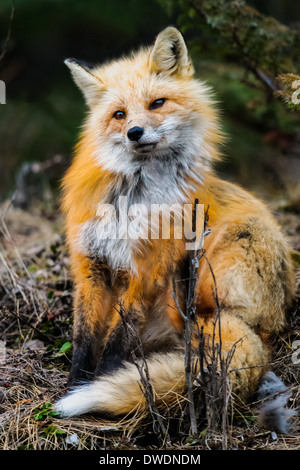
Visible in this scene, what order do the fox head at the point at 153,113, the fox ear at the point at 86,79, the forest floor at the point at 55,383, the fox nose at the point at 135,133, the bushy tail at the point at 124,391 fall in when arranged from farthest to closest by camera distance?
the fox ear at the point at 86,79 → the fox head at the point at 153,113 → the fox nose at the point at 135,133 → the bushy tail at the point at 124,391 → the forest floor at the point at 55,383

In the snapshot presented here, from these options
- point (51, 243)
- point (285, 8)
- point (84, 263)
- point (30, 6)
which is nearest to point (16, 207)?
point (51, 243)

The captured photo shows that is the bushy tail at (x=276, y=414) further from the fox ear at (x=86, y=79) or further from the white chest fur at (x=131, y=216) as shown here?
the fox ear at (x=86, y=79)

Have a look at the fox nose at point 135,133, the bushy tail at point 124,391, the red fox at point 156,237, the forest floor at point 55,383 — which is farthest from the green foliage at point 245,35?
the bushy tail at point 124,391

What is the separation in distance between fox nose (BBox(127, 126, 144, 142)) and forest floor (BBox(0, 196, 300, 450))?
1.77 meters

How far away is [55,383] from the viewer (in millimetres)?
3586

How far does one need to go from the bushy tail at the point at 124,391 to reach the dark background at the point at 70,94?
4.66 meters

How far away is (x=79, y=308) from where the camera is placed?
362cm

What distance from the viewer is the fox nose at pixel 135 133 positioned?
334cm

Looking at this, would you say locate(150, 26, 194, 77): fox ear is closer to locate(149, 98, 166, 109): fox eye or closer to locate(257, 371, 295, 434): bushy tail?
locate(149, 98, 166, 109): fox eye

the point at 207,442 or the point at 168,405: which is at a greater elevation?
the point at 168,405

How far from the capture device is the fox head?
3.47 metres

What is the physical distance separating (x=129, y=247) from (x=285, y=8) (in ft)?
29.6

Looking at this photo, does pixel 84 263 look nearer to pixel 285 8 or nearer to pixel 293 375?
pixel 293 375
